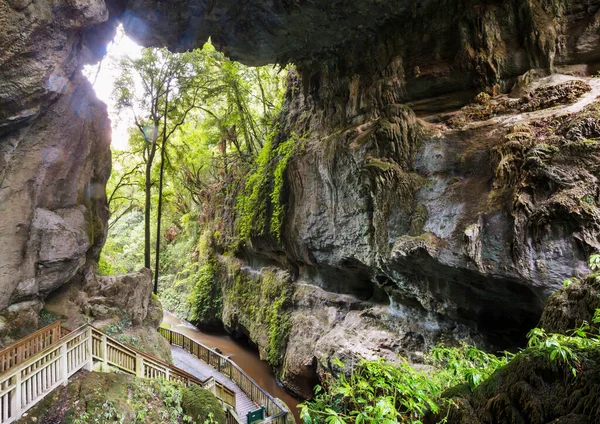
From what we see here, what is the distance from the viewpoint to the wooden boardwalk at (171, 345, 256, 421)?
10984 mm

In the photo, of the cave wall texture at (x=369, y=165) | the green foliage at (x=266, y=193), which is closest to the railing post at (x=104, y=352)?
the cave wall texture at (x=369, y=165)

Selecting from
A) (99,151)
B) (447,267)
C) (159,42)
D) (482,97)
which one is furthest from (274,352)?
(159,42)

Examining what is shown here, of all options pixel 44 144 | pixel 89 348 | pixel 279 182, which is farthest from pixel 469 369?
pixel 279 182

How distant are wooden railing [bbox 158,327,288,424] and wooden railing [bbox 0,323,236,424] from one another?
2.81m

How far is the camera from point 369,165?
32.2ft

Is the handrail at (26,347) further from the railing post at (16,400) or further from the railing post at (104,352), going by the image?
the railing post at (104,352)

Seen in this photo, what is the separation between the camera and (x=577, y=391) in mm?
2129

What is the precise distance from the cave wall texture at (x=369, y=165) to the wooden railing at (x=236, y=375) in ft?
5.23

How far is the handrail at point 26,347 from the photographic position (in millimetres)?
5972

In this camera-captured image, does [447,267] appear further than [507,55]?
No

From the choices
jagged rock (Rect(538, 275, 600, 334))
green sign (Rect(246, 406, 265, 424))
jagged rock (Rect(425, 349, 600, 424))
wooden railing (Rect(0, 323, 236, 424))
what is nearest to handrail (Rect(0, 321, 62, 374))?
wooden railing (Rect(0, 323, 236, 424))

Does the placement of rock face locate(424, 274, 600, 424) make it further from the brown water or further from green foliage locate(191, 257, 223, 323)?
green foliage locate(191, 257, 223, 323)

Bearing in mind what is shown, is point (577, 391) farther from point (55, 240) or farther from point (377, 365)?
point (55, 240)

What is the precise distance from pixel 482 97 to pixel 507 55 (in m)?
1.45
